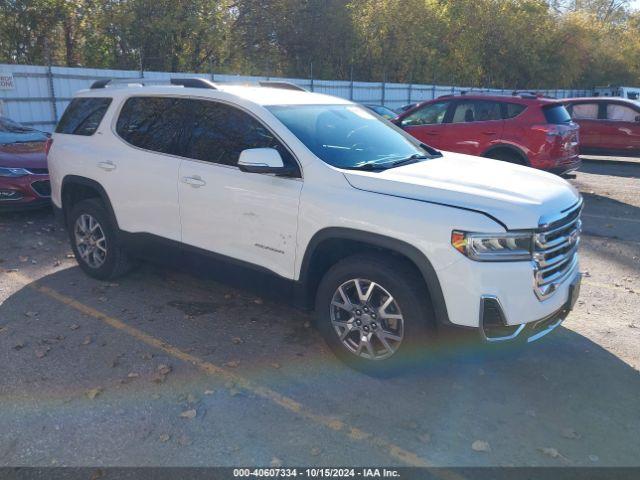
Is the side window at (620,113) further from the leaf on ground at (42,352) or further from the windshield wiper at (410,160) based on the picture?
the leaf on ground at (42,352)

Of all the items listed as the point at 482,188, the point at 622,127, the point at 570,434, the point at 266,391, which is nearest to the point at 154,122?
the point at 266,391

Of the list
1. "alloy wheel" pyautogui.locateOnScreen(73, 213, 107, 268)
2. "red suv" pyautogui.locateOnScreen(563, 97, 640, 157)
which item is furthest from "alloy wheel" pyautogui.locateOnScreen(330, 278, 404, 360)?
"red suv" pyautogui.locateOnScreen(563, 97, 640, 157)

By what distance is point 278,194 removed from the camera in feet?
12.8

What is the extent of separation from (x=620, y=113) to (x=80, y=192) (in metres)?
13.3

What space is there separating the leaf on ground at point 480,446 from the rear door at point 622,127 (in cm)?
1311

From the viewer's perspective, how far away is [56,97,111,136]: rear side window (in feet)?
17.5

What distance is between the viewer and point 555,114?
9648 mm

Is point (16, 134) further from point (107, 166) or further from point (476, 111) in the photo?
point (476, 111)

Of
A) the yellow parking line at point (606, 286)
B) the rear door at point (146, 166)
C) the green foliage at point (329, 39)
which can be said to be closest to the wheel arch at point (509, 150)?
the yellow parking line at point (606, 286)

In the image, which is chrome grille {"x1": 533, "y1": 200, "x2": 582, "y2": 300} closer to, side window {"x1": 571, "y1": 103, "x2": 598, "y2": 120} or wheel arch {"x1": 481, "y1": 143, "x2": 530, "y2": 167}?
wheel arch {"x1": 481, "y1": 143, "x2": 530, "y2": 167}

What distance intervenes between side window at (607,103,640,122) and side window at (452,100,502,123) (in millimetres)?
5984

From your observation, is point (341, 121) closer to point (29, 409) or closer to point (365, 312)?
point (365, 312)

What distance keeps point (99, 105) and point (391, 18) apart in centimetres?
2484

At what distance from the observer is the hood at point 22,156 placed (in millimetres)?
7465
